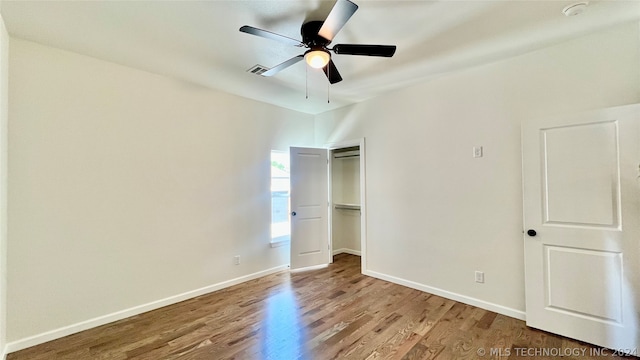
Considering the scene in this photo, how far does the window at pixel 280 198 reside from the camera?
14.6 ft

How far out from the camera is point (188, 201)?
11.2ft

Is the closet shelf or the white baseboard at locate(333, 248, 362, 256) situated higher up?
the closet shelf

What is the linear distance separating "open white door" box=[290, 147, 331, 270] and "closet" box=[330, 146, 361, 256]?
25.3 inches

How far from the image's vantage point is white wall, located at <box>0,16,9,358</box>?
2117mm

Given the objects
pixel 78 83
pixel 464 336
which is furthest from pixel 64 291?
pixel 464 336

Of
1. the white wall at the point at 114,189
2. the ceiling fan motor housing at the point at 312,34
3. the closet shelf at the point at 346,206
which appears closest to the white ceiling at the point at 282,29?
Answer: the ceiling fan motor housing at the point at 312,34

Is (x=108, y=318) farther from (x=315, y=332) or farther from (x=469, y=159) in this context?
(x=469, y=159)

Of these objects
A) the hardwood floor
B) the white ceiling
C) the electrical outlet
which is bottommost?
the hardwood floor

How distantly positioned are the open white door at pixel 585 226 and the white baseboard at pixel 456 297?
213 mm

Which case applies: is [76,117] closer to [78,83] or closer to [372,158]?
[78,83]

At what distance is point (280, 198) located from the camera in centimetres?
456

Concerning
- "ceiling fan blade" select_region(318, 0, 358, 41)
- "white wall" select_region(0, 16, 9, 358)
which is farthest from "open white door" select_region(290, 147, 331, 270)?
"white wall" select_region(0, 16, 9, 358)

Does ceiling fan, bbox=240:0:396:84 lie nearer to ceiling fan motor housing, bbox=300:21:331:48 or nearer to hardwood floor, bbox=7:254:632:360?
ceiling fan motor housing, bbox=300:21:331:48

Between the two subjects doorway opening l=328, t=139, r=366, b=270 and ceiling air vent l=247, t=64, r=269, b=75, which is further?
doorway opening l=328, t=139, r=366, b=270
